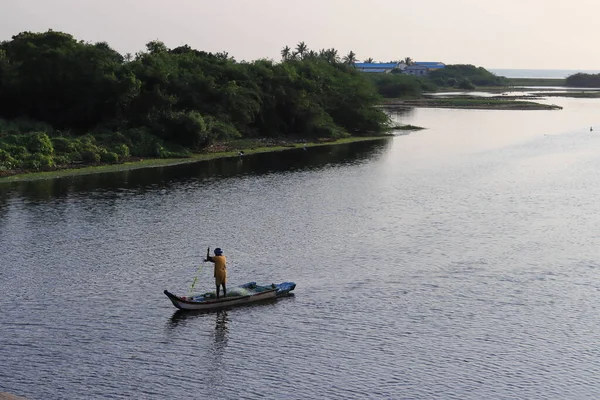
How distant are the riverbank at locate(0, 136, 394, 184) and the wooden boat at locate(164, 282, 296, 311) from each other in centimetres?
4222

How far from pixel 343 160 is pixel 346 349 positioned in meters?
67.2

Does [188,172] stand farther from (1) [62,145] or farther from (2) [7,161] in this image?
(2) [7,161]

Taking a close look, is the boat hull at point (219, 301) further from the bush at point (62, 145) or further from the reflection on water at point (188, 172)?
the bush at point (62, 145)

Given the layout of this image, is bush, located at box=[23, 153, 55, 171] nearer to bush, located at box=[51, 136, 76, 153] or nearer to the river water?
bush, located at box=[51, 136, 76, 153]

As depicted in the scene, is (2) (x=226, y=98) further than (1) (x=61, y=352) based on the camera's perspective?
Yes

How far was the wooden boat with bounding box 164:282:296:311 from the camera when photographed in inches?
1617

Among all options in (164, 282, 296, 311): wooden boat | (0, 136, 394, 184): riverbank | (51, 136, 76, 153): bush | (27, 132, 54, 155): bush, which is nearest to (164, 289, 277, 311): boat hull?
(164, 282, 296, 311): wooden boat

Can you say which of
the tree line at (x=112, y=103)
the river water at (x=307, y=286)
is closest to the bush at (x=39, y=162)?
the tree line at (x=112, y=103)

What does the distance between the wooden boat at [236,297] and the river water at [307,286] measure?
22.0 inches

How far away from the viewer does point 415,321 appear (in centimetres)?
4072

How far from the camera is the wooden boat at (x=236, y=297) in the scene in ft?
135

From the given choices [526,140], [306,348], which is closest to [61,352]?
[306,348]

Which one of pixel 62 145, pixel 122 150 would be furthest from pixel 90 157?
pixel 122 150

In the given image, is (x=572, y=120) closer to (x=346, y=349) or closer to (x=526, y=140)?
(x=526, y=140)
